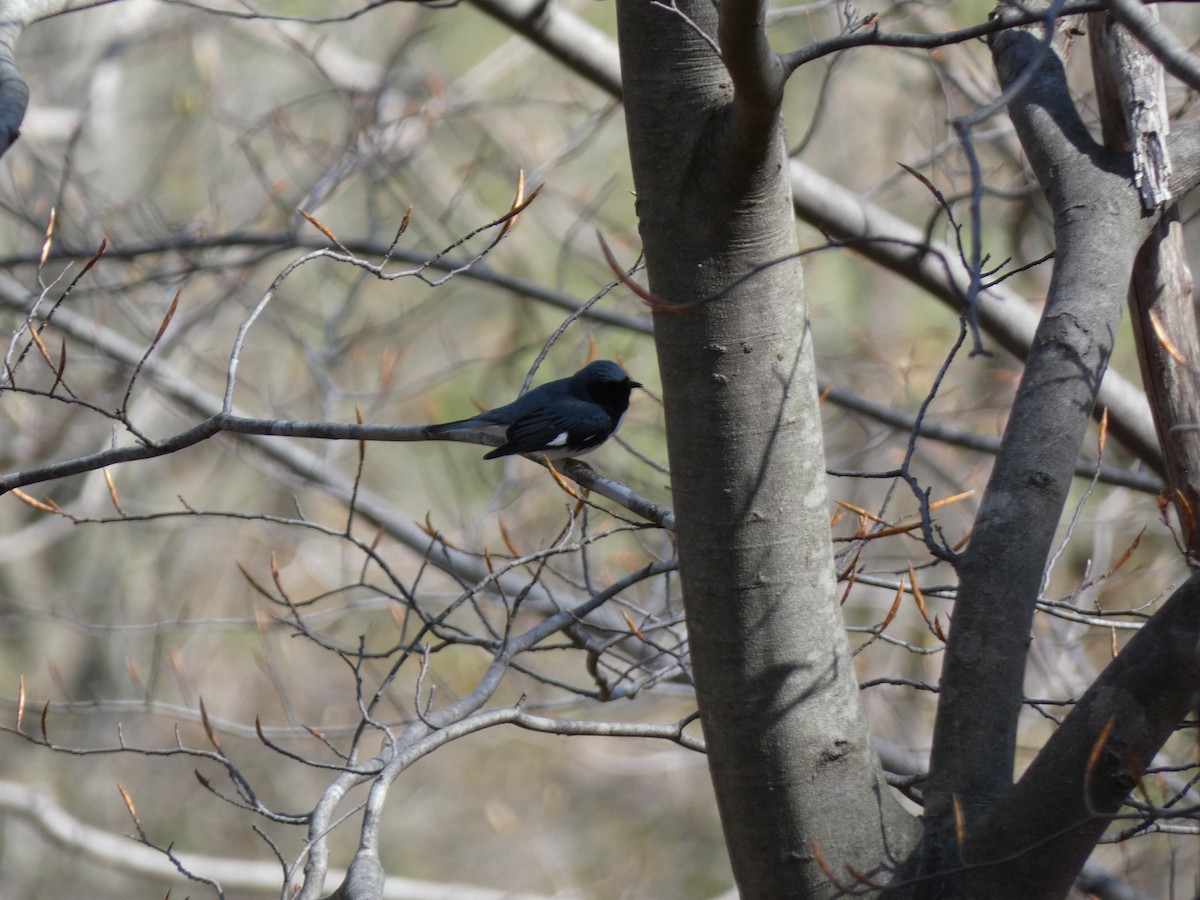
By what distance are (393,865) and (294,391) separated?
4474 mm

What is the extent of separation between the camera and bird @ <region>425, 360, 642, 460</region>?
3396 millimetres

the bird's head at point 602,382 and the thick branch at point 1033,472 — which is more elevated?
the bird's head at point 602,382

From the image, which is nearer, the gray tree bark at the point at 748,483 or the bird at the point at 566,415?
the gray tree bark at the point at 748,483

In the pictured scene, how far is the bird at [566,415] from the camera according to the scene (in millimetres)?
3396

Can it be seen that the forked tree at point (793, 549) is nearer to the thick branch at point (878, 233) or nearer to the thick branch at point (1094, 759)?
the thick branch at point (1094, 759)

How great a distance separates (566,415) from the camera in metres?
3.74

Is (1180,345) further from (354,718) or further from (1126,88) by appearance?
(354,718)

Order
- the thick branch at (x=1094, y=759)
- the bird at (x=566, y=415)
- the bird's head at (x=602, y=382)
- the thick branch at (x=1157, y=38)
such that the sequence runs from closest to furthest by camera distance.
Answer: the thick branch at (x=1157, y=38), the thick branch at (x=1094, y=759), the bird at (x=566, y=415), the bird's head at (x=602, y=382)

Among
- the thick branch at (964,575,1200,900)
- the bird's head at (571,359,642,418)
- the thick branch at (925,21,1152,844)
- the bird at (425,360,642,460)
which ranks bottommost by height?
the thick branch at (964,575,1200,900)

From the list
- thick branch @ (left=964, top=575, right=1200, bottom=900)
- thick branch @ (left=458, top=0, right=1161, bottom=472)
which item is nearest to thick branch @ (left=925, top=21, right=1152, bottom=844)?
thick branch @ (left=964, top=575, right=1200, bottom=900)

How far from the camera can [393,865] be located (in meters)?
9.37

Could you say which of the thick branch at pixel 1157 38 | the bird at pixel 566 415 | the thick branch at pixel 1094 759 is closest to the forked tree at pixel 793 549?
the thick branch at pixel 1094 759

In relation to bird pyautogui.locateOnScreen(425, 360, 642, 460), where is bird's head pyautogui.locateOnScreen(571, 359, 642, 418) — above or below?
above

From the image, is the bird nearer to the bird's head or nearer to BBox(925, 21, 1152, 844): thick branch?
the bird's head
